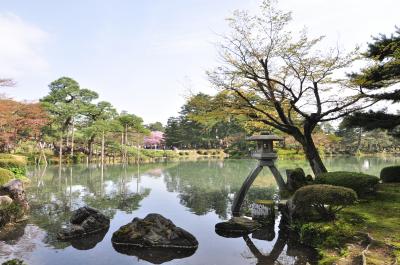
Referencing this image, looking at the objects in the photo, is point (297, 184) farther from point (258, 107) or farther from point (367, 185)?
point (258, 107)

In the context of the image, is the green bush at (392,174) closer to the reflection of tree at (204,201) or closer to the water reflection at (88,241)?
the reflection of tree at (204,201)

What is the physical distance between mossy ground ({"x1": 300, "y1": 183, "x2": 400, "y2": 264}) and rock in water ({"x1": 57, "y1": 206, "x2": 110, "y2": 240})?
6.00 meters

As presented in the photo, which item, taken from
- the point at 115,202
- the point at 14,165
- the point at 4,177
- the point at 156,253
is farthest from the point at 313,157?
the point at 14,165

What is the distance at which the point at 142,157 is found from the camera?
44.6 meters

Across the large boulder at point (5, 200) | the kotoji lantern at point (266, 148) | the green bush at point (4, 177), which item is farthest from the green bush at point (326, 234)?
the green bush at point (4, 177)

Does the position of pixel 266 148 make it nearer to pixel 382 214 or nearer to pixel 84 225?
pixel 382 214

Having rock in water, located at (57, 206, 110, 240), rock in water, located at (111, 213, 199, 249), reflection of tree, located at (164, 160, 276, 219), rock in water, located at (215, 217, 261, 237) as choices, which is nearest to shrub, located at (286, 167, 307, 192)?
reflection of tree, located at (164, 160, 276, 219)

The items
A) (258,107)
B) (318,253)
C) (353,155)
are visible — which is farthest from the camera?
(353,155)

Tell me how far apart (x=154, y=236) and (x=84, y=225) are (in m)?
2.45

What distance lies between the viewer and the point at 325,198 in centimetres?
788

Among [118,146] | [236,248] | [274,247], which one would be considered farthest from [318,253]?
[118,146]

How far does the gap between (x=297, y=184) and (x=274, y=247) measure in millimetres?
4610

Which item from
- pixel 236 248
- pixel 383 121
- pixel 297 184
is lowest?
pixel 236 248

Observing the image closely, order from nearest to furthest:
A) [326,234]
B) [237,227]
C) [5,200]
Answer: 1. [326,234]
2. [237,227]
3. [5,200]
